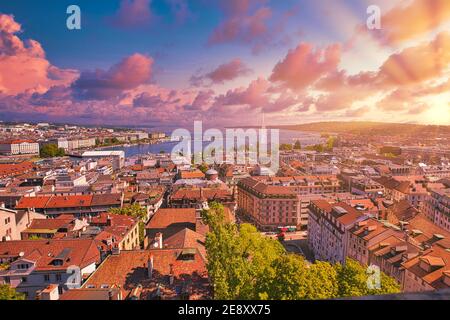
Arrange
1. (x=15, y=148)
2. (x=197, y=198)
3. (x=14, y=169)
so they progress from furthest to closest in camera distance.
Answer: (x=15, y=148) < (x=14, y=169) < (x=197, y=198)

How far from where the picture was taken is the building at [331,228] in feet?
62.3

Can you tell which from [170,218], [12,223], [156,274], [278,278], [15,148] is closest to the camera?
[278,278]

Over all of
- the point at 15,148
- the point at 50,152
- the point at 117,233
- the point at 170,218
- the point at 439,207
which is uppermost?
the point at 15,148

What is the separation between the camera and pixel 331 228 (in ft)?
68.6

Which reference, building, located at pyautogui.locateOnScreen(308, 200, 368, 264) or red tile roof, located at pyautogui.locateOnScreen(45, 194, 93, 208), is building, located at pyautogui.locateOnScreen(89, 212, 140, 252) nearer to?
red tile roof, located at pyautogui.locateOnScreen(45, 194, 93, 208)

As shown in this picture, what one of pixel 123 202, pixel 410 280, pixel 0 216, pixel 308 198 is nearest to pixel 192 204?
pixel 123 202

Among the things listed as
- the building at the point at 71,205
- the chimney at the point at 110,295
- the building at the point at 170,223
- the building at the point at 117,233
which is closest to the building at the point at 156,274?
the chimney at the point at 110,295

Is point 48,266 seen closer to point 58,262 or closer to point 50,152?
point 58,262

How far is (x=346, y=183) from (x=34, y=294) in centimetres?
3680

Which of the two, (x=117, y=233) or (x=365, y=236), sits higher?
(x=117, y=233)

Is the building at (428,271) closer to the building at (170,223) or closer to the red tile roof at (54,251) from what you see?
the building at (170,223)

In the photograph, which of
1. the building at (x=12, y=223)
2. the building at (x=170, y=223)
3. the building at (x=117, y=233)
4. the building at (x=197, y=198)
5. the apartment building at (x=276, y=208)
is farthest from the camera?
the apartment building at (x=276, y=208)

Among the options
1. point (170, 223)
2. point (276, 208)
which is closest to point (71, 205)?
point (170, 223)

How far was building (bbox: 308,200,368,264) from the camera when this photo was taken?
19.0 metres
